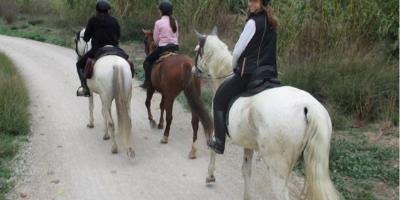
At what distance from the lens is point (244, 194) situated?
5.74 meters

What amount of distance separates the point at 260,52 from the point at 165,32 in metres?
3.47

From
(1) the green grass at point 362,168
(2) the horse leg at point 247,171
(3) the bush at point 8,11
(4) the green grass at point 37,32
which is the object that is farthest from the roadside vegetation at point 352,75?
(3) the bush at point 8,11

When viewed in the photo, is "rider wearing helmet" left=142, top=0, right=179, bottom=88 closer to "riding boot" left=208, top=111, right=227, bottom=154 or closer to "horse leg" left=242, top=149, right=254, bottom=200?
"riding boot" left=208, top=111, right=227, bottom=154

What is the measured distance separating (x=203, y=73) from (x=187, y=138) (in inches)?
84.4

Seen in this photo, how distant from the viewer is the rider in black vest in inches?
190

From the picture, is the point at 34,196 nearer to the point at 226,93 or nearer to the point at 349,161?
the point at 226,93

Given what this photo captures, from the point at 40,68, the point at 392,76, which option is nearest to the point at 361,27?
the point at 392,76

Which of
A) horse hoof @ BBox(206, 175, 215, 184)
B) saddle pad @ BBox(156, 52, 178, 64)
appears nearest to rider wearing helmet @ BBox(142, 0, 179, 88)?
saddle pad @ BBox(156, 52, 178, 64)

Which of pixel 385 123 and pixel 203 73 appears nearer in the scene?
pixel 203 73

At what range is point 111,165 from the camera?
7.02 m

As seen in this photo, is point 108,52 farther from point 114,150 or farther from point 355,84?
point 355,84

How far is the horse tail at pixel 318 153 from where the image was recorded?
4234mm

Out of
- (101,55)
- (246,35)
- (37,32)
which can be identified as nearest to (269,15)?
(246,35)

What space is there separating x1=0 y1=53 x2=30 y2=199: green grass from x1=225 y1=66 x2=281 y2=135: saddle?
341 cm
